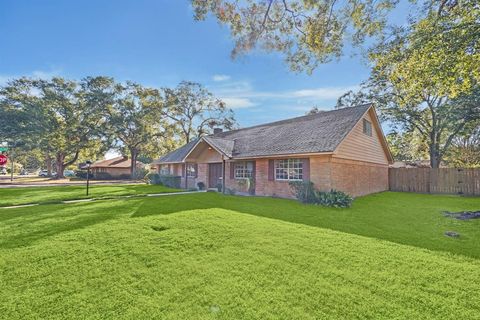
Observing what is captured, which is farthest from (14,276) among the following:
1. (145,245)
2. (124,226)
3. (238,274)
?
(238,274)

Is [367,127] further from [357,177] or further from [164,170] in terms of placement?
[164,170]

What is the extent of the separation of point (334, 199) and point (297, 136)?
5.05m

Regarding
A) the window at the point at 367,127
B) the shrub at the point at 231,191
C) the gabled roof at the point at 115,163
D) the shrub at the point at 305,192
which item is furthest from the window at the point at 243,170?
the gabled roof at the point at 115,163

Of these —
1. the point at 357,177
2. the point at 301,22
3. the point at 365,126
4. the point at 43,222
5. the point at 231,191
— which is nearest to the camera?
the point at 43,222

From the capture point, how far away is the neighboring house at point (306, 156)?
12531 mm

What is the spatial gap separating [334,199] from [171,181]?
50.5 ft

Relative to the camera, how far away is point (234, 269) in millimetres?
4469

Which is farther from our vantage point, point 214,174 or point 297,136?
point 214,174

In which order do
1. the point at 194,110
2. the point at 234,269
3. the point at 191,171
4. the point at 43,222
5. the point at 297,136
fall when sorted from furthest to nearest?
1. the point at 194,110
2. the point at 191,171
3. the point at 297,136
4. the point at 43,222
5. the point at 234,269

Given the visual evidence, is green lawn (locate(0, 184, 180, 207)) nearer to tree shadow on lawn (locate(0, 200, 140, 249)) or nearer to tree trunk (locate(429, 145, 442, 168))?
tree shadow on lawn (locate(0, 200, 140, 249))

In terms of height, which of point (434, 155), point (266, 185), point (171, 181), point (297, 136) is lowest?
point (171, 181)

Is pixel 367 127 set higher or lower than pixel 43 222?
higher

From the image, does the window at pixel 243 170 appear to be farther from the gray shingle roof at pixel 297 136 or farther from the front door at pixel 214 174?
the front door at pixel 214 174

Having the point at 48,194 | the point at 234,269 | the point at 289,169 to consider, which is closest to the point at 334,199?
the point at 289,169
